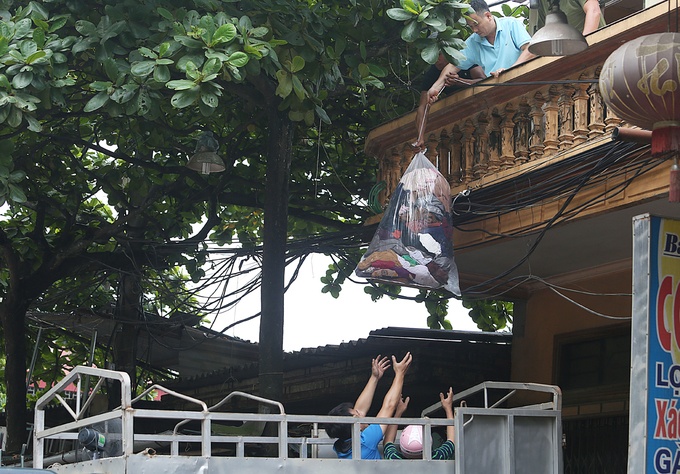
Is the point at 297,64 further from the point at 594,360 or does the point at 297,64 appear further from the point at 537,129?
the point at 594,360

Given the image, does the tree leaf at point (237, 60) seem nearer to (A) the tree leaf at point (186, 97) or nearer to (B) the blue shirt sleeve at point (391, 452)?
(A) the tree leaf at point (186, 97)

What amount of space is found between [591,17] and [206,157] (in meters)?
4.04

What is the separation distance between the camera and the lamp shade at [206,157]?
1038 centimetres

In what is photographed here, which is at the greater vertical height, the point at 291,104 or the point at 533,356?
the point at 291,104

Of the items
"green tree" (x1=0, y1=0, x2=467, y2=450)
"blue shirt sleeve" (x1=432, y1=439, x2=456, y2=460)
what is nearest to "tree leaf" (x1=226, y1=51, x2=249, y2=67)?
"green tree" (x1=0, y1=0, x2=467, y2=450)

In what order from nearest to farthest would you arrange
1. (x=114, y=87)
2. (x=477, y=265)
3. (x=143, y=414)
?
1. (x=143, y=414)
2. (x=114, y=87)
3. (x=477, y=265)

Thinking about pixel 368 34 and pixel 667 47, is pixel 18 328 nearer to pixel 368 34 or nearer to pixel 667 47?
pixel 368 34

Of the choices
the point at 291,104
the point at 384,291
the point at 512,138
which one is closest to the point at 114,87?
the point at 291,104

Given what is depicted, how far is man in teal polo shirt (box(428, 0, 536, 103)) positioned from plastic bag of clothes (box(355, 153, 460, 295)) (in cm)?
96

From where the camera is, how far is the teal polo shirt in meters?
9.01

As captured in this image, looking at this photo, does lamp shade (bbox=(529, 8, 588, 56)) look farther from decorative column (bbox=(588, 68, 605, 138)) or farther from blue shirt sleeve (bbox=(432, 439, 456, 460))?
blue shirt sleeve (bbox=(432, 439, 456, 460))

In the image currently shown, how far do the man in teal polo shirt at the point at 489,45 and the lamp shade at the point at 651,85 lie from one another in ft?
10.2

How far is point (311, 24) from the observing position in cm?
863

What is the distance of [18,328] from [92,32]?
6.20m
